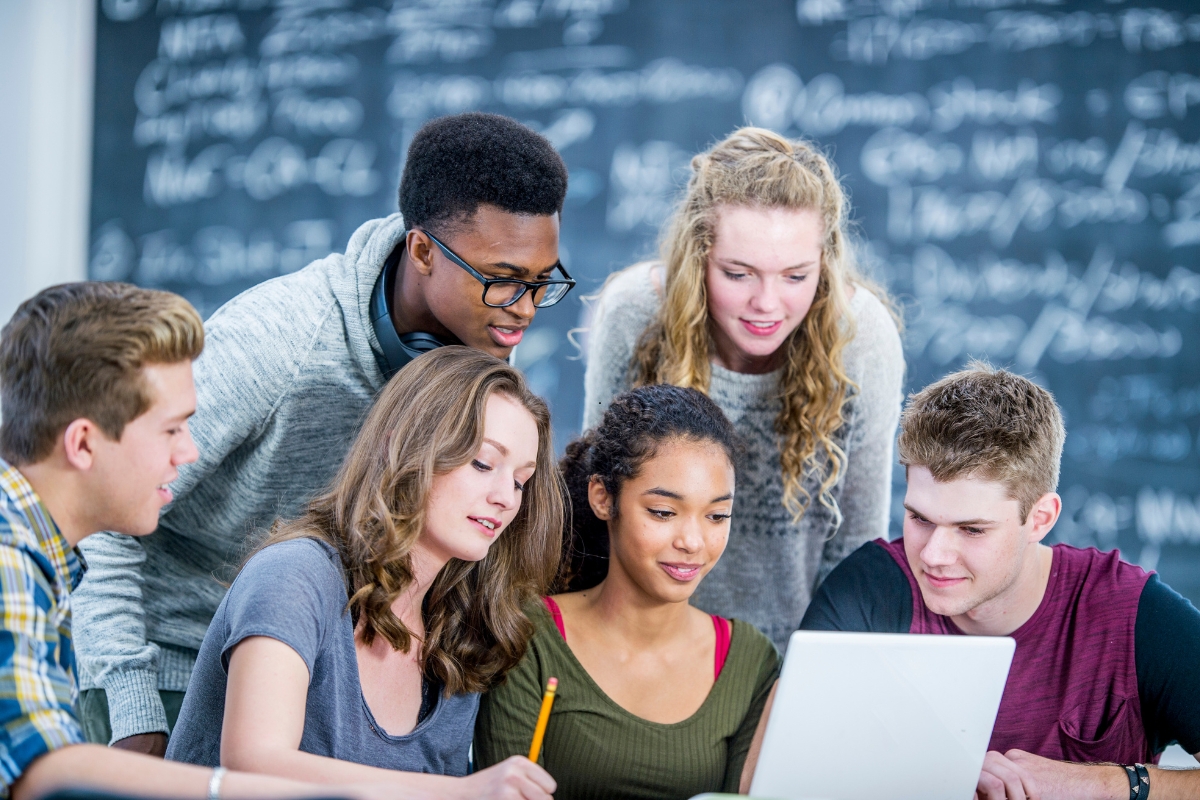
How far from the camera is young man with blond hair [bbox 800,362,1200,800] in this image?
153cm

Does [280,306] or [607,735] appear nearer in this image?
[607,735]

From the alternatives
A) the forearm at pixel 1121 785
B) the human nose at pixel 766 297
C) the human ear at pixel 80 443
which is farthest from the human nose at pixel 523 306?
the forearm at pixel 1121 785

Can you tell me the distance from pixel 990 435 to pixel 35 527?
1.28 metres

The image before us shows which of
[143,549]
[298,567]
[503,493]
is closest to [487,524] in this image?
[503,493]

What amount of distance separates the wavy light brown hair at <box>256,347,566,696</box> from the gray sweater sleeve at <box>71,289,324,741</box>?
0.59 ft

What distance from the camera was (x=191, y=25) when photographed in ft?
9.76

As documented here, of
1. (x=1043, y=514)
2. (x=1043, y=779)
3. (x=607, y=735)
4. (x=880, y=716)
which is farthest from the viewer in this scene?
(x=1043, y=514)

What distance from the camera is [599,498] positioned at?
1.70m

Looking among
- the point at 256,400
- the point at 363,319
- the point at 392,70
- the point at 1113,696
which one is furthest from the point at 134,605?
the point at 392,70

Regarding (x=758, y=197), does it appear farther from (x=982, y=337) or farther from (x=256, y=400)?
(x=982, y=337)

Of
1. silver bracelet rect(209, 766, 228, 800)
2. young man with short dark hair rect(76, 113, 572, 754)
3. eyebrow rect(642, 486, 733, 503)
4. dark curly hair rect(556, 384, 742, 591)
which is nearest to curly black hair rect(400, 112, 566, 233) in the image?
young man with short dark hair rect(76, 113, 572, 754)

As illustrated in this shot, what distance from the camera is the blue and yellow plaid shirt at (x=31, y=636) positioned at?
0.91 metres

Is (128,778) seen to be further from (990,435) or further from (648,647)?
(990,435)

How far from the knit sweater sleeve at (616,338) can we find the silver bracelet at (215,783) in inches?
46.0
